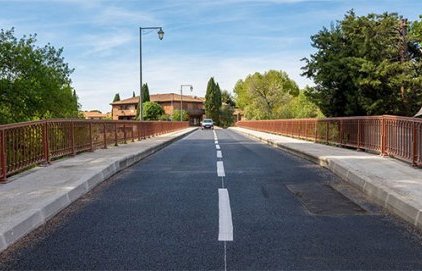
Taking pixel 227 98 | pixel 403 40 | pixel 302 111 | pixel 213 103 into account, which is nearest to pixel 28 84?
pixel 403 40

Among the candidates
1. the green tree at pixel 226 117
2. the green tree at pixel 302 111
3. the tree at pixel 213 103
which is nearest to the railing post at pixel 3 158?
the green tree at pixel 302 111

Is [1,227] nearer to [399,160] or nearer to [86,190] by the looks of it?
[86,190]

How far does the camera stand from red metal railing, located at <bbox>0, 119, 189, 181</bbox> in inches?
368

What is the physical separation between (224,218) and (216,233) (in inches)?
30.8

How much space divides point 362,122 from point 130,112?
117531mm

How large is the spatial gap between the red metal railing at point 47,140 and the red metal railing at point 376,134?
880cm

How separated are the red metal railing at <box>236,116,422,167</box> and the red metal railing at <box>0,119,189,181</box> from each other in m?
8.80

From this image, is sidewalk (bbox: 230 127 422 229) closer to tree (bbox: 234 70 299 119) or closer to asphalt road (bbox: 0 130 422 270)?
asphalt road (bbox: 0 130 422 270)

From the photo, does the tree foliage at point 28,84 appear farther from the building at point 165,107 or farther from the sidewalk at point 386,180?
the building at point 165,107

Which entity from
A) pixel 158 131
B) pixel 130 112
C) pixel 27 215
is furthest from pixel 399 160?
pixel 130 112

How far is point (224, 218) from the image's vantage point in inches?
246

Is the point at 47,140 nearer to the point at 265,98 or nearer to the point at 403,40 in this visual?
the point at 403,40

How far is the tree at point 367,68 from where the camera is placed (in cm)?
2369

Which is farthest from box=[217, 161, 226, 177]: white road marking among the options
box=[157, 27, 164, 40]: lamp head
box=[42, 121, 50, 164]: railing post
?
box=[157, 27, 164, 40]: lamp head
